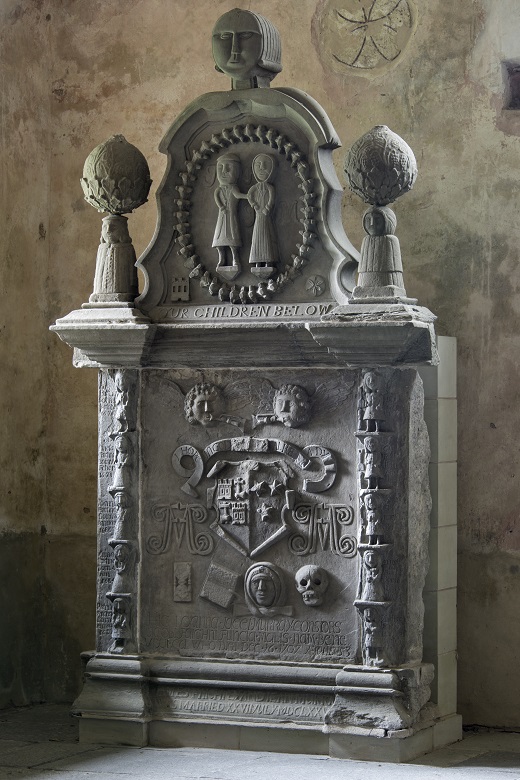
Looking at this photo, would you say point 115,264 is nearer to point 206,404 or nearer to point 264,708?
point 206,404

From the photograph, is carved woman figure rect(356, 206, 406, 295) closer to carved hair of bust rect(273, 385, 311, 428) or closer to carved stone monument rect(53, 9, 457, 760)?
carved stone monument rect(53, 9, 457, 760)

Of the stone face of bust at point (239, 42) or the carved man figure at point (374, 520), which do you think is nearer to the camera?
the carved man figure at point (374, 520)

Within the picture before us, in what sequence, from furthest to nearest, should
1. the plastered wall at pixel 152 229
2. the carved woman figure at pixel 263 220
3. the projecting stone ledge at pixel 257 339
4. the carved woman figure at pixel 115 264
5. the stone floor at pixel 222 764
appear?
the plastered wall at pixel 152 229, the carved woman figure at pixel 115 264, the carved woman figure at pixel 263 220, the projecting stone ledge at pixel 257 339, the stone floor at pixel 222 764

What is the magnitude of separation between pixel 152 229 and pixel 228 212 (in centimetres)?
143

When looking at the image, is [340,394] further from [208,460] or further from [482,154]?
[482,154]

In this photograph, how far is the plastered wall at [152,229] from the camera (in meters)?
7.54

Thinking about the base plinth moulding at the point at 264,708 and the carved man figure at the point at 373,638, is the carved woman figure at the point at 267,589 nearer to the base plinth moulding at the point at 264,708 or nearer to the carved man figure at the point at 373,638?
the base plinth moulding at the point at 264,708

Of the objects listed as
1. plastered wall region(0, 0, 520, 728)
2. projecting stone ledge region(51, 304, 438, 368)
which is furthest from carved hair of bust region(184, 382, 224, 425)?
plastered wall region(0, 0, 520, 728)

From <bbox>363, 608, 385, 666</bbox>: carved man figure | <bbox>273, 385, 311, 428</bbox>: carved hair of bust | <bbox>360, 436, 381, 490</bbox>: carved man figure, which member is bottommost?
<bbox>363, 608, 385, 666</bbox>: carved man figure

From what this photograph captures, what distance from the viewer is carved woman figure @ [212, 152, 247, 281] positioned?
22.7 feet

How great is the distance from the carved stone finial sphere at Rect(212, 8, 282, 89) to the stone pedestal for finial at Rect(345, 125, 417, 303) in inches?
26.6

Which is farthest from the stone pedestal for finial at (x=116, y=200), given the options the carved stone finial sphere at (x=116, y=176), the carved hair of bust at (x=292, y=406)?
the carved hair of bust at (x=292, y=406)

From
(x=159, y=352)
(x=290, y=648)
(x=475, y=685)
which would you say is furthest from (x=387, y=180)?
(x=475, y=685)

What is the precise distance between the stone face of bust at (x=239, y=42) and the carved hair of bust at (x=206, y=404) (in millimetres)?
1532
